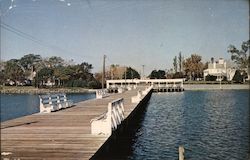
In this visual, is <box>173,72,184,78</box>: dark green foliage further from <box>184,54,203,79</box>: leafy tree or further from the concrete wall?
the concrete wall

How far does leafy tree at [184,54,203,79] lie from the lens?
433 feet

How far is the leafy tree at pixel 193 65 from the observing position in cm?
13200

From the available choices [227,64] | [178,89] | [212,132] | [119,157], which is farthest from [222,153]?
[227,64]

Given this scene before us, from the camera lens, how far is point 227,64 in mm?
140875

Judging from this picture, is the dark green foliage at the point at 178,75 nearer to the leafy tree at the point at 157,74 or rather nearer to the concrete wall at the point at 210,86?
the leafy tree at the point at 157,74

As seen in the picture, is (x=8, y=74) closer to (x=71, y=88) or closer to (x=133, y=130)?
(x=71, y=88)

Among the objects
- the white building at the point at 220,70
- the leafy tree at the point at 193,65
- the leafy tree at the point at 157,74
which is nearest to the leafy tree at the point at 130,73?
the leafy tree at the point at 157,74

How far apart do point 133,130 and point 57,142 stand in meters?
12.1

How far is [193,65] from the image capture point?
132375 mm

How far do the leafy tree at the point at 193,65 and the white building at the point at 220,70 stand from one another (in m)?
2.89

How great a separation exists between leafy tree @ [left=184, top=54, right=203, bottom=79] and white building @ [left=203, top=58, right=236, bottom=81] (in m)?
2.89

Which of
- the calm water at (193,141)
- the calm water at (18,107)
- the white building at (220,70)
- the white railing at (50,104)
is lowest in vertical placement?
the calm water at (18,107)

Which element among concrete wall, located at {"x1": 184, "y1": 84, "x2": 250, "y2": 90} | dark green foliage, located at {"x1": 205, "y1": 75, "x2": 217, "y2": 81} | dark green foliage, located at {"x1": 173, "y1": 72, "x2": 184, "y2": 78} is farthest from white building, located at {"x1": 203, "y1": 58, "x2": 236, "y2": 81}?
concrete wall, located at {"x1": 184, "y1": 84, "x2": 250, "y2": 90}

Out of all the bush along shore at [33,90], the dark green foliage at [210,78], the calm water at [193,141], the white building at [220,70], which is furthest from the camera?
the white building at [220,70]
